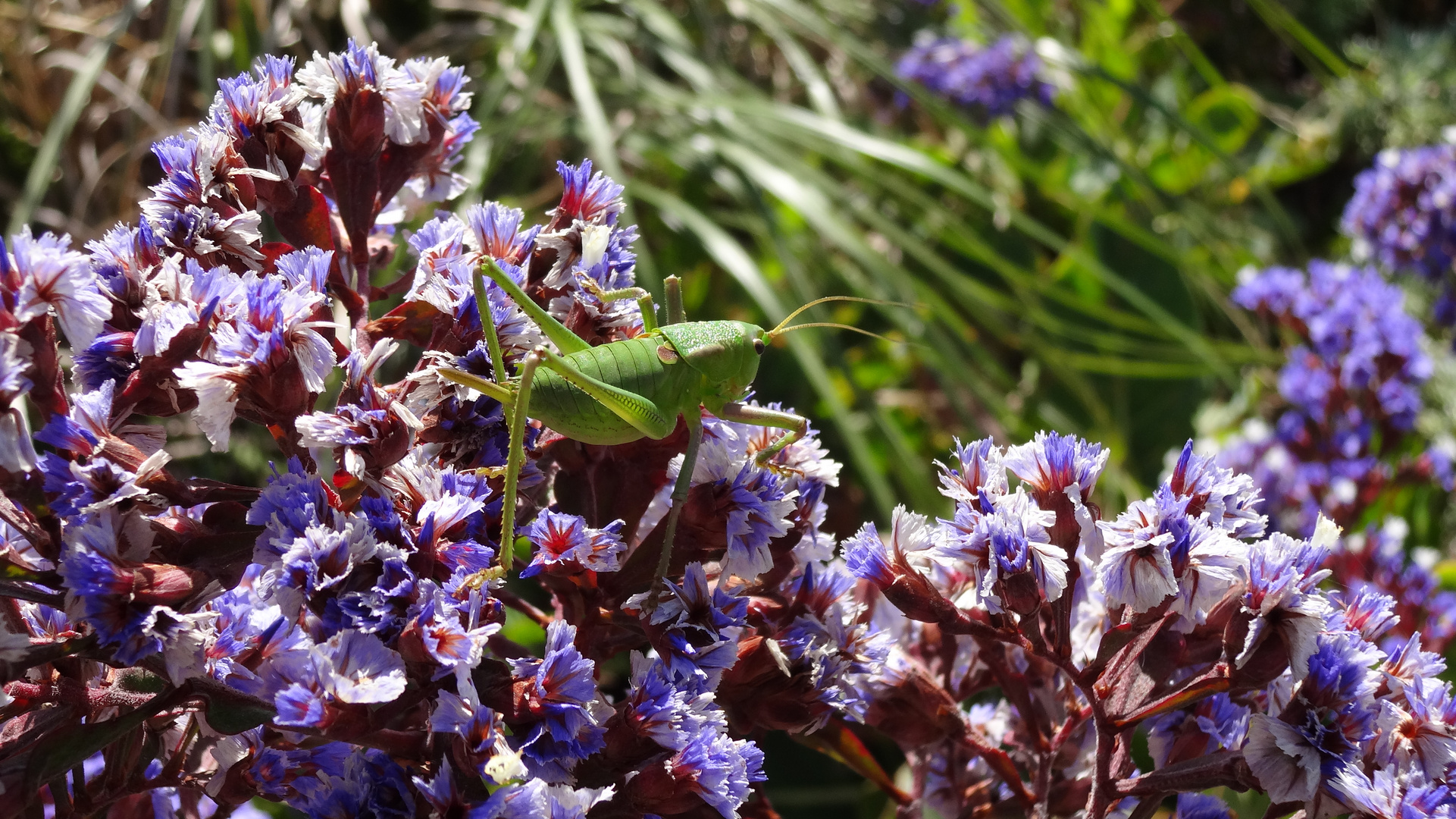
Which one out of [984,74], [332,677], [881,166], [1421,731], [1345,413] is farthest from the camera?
[881,166]

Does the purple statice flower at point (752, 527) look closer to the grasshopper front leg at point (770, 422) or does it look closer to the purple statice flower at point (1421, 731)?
the grasshopper front leg at point (770, 422)

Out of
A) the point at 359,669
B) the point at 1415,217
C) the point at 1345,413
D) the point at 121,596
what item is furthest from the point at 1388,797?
the point at 1415,217

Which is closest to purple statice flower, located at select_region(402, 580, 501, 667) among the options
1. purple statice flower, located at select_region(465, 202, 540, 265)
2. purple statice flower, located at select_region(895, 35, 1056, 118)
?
purple statice flower, located at select_region(465, 202, 540, 265)

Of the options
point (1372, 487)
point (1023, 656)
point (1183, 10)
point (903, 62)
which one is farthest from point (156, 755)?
point (1183, 10)

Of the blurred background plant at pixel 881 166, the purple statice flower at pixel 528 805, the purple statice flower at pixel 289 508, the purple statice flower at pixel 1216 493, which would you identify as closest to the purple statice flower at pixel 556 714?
the purple statice flower at pixel 528 805

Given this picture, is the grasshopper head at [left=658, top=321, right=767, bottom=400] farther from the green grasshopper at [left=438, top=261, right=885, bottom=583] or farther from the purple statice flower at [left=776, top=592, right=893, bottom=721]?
the purple statice flower at [left=776, top=592, right=893, bottom=721]

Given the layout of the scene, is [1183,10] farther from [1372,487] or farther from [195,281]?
[195,281]

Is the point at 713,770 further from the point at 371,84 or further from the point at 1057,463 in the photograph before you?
the point at 371,84
